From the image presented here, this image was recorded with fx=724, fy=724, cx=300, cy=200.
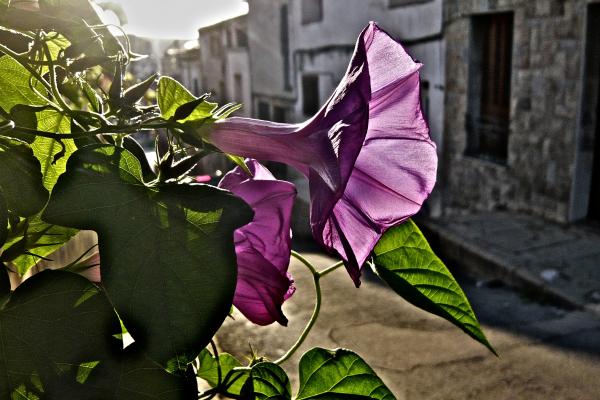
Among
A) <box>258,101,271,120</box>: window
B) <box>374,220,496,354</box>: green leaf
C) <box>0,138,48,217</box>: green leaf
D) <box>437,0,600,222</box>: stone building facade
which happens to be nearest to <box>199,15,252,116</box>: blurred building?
<box>258,101,271,120</box>: window

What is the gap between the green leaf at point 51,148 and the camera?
0.43 m

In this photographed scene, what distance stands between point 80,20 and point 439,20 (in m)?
6.44

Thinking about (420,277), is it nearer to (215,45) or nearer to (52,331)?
(52,331)

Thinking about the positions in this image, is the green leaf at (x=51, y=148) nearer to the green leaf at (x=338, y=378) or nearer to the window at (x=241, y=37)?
the green leaf at (x=338, y=378)

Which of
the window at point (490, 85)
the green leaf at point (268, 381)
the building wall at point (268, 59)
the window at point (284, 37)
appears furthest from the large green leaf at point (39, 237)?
the window at point (284, 37)

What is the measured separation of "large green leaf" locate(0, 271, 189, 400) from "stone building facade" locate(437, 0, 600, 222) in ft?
17.0

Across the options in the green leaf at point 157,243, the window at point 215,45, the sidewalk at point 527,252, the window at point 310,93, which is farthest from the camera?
the window at point 215,45

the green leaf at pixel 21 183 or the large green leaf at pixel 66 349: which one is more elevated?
the green leaf at pixel 21 183

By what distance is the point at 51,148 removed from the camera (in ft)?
1.44

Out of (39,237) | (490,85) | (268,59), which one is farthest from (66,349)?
(268,59)

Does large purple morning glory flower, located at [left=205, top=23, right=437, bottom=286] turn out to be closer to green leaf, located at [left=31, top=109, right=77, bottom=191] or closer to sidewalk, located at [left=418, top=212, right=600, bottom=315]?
green leaf, located at [left=31, top=109, right=77, bottom=191]

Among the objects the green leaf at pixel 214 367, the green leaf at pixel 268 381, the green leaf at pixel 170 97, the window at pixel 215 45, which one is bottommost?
the window at pixel 215 45

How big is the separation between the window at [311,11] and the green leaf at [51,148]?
9.82 meters

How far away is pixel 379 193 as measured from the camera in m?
0.42
